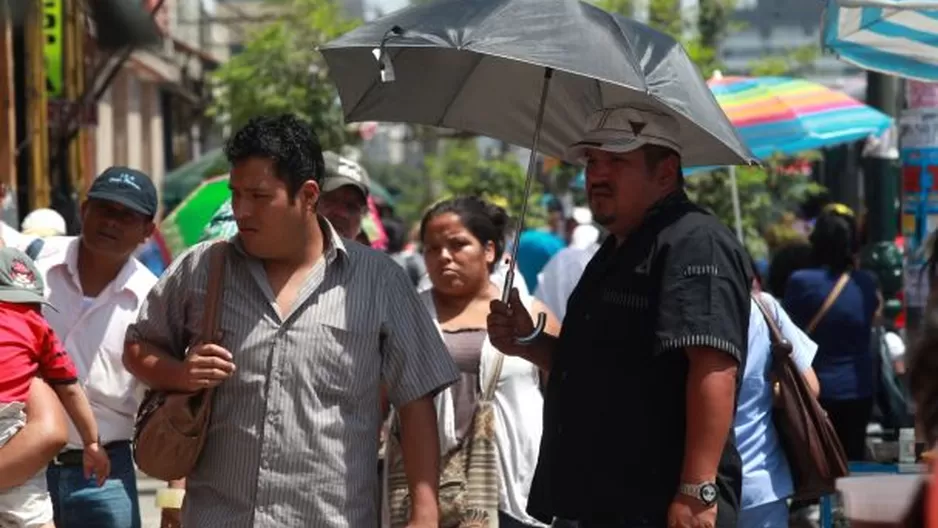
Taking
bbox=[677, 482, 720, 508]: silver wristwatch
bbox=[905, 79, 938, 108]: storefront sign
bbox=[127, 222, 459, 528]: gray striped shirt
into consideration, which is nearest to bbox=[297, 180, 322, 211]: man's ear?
bbox=[127, 222, 459, 528]: gray striped shirt

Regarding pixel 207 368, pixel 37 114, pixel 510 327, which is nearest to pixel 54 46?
pixel 37 114

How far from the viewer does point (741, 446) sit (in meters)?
6.00

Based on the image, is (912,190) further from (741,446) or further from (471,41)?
(471,41)

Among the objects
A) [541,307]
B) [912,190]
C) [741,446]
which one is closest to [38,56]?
[912,190]

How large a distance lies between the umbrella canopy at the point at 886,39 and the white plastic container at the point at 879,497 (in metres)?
4.61

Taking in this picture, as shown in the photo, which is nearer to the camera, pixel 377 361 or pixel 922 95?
pixel 377 361

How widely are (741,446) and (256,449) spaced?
161cm

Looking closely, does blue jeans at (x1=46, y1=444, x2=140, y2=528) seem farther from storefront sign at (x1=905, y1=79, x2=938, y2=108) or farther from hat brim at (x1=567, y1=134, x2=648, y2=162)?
storefront sign at (x1=905, y1=79, x2=938, y2=108)

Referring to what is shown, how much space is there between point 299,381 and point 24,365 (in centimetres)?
103

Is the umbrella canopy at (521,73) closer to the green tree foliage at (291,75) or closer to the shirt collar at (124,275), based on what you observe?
the shirt collar at (124,275)

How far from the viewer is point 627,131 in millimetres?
5410

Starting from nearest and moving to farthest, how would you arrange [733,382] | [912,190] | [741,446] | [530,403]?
[733,382] < [741,446] < [530,403] < [912,190]

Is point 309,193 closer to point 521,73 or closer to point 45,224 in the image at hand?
point 521,73

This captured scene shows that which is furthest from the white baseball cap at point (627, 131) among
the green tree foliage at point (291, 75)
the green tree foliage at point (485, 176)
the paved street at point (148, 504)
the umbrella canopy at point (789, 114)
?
the green tree foliage at point (291, 75)
